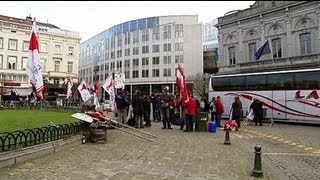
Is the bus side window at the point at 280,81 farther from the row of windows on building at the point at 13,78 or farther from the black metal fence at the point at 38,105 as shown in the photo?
the row of windows on building at the point at 13,78

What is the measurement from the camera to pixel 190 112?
17844 millimetres

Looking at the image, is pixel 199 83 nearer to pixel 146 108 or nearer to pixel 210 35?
pixel 210 35

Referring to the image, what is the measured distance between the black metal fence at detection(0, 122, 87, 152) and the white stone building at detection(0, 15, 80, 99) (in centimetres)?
4913

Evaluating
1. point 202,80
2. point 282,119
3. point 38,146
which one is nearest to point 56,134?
point 38,146

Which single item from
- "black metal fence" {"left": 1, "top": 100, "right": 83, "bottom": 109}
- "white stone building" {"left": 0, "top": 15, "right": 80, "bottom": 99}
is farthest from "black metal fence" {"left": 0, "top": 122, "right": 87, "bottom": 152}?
"white stone building" {"left": 0, "top": 15, "right": 80, "bottom": 99}

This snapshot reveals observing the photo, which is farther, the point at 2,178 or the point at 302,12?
the point at 302,12

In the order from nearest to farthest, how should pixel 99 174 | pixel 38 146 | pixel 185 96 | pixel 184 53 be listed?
pixel 99 174
pixel 38 146
pixel 185 96
pixel 184 53

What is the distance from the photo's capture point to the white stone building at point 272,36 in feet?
127

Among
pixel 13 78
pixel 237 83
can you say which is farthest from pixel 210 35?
pixel 237 83

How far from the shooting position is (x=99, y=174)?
8094 mm

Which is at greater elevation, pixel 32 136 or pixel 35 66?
pixel 35 66

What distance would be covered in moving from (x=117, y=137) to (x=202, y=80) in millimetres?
52173

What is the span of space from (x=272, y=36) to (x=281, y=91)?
1946 cm

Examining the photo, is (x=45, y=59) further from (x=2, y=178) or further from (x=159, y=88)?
(x=2, y=178)
